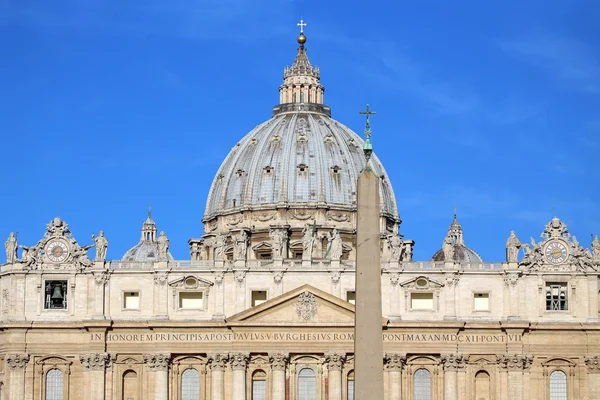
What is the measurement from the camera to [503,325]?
391 ft

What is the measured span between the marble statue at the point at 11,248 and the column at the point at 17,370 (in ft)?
21.2

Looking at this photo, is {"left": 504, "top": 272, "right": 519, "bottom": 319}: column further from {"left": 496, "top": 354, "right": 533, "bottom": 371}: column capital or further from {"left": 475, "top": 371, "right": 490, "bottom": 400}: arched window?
{"left": 475, "top": 371, "right": 490, "bottom": 400}: arched window

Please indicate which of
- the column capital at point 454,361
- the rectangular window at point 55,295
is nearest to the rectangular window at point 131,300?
the rectangular window at point 55,295

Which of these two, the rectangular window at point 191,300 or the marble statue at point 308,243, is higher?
the marble statue at point 308,243

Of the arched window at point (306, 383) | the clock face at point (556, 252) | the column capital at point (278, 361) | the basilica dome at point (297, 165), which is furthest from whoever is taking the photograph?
the basilica dome at point (297, 165)

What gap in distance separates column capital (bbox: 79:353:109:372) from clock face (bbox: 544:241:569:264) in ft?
99.4

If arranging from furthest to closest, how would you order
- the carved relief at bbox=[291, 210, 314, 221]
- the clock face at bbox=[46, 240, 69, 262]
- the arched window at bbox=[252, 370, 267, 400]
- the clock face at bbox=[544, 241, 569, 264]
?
1. the carved relief at bbox=[291, 210, 314, 221]
2. the clock face at bbox=[544, 241, 569, 264]
3. the clock face at bbox=[46, 240, 69, 262]
4. the arched window at bbox=[252, 370, 267, 400]

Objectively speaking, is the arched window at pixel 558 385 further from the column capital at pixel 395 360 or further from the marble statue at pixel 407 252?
the marble statue at pixel 407 252

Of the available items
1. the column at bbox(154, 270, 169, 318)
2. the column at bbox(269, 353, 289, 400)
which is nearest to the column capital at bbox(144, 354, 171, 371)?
the column at bbox(154, 270, 169, 318)

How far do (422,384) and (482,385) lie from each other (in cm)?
399

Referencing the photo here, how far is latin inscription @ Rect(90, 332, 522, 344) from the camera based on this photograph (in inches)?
4685

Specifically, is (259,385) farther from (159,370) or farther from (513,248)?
(513,248)

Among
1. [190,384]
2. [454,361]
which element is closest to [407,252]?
[454,361]

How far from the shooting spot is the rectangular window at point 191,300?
120 meters
